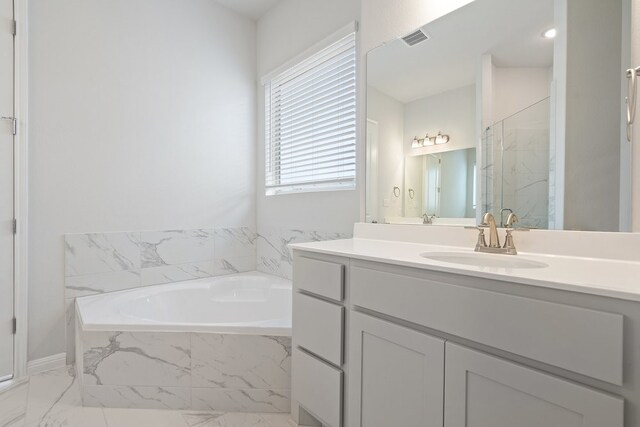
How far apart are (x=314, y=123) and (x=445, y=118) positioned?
119cm

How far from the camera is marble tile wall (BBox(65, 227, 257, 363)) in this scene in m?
2.24

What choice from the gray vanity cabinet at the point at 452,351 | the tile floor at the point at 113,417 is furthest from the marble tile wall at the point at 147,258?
the gray vanity cabinet at the point at 452,351

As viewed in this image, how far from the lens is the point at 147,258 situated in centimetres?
253

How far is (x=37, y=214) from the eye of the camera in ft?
6.86

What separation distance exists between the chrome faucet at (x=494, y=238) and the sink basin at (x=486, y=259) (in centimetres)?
4

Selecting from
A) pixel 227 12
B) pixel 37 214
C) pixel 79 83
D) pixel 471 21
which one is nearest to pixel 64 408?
pixel 37 214

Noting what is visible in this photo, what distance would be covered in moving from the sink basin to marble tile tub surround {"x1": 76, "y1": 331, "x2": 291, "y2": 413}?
882 millimetres

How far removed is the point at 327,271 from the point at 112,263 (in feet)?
5.86

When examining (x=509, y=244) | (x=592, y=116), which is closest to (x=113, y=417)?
(x=509, y=244)

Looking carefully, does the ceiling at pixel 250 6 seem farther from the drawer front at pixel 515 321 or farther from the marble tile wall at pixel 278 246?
the drawer front at pixel 515 321

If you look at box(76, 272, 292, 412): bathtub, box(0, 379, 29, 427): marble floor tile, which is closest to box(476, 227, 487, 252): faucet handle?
box(76, 272, 292, 412): bathtub

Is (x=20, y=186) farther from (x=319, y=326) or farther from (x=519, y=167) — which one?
(x=519, y=167)

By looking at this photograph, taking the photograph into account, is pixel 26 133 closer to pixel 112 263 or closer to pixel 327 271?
pixel 112 263

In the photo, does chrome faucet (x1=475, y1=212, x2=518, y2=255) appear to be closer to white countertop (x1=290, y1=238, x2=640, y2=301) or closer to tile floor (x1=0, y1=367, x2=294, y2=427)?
white countertop (x1=290, y1=238, x2=640, y2=301)
